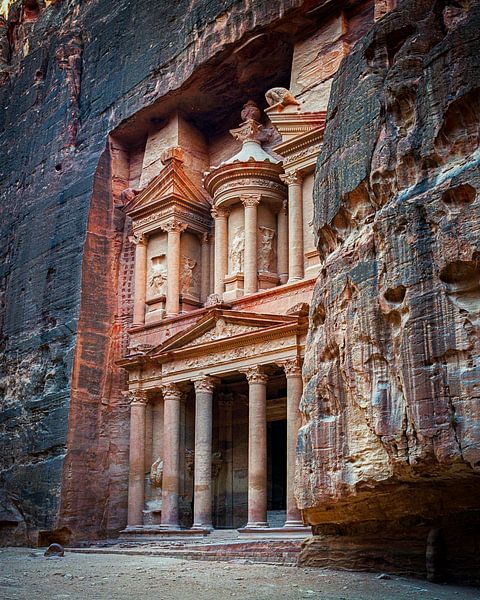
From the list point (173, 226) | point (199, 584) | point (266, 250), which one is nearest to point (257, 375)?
point (266, 250)

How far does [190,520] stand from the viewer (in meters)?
21.9

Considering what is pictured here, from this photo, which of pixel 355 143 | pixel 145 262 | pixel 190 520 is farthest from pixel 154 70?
pixel 355 143

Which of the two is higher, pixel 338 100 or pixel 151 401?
pixel 338 100

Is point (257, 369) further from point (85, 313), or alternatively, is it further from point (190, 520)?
point (85, 313)

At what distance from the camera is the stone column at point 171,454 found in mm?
21266

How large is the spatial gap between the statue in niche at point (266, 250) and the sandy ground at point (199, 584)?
969 centimetres

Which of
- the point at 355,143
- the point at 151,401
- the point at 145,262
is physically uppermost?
the point at 145,262

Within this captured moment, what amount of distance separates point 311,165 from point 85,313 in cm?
782

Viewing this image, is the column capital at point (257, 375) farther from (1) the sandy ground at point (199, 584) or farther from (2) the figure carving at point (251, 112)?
(2) the figure carving at point (251, 112)

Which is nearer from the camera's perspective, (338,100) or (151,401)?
(338,100)

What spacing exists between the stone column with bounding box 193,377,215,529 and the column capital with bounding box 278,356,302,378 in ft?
8.66

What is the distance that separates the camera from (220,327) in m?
21.0

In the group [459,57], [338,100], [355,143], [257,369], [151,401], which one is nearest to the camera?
[459,57]

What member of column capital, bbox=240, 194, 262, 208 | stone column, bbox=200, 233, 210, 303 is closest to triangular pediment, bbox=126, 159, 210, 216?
stone column, bbox=200, 233, 210, 303
